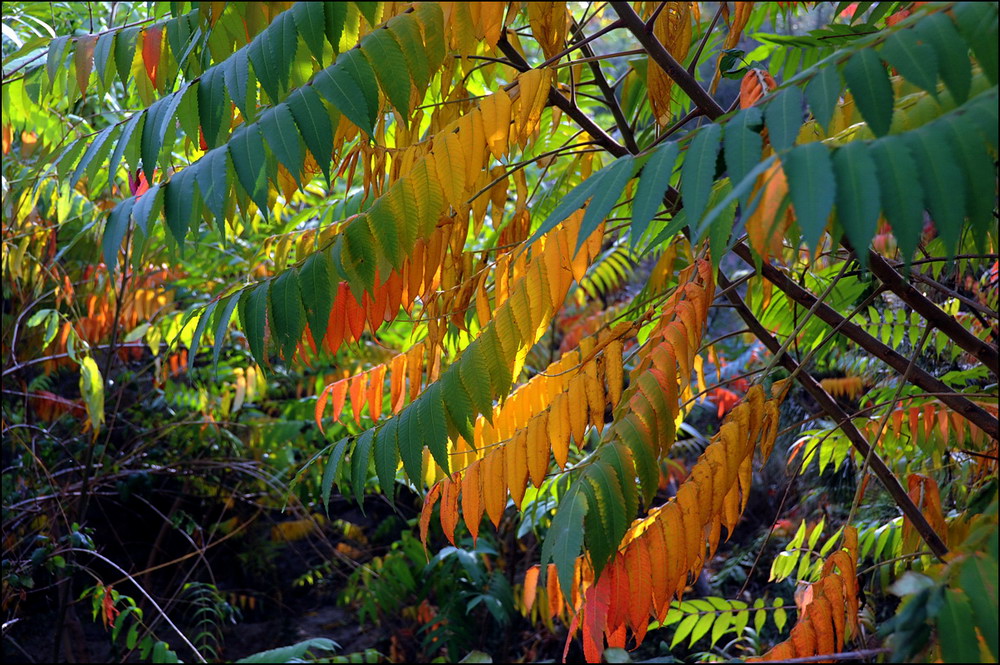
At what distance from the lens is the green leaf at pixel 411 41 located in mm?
1424

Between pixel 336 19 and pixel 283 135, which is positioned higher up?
pixel 336 19

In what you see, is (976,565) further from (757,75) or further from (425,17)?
(425,17)

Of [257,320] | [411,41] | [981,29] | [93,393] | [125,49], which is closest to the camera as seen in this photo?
[981,29]

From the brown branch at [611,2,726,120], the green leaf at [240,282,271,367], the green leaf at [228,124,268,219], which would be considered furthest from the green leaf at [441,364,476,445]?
the brown branch at [611,2,726,120]

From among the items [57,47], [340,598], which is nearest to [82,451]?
[340,598]

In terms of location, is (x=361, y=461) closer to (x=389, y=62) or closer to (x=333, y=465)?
(x=333, y=465)

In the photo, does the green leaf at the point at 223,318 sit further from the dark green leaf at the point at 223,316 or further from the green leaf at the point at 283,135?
the green leaf at the point at 283,135

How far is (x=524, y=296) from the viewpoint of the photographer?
148 centimetres

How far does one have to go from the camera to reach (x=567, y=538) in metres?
1.24

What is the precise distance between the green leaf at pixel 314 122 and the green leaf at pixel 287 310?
0.25 m

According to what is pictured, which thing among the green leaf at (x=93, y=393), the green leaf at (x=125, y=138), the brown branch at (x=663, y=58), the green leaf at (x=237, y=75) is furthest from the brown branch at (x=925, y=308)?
the green leaf at (x=93, y=393)

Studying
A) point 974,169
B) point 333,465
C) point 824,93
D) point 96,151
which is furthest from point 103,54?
point 974,169

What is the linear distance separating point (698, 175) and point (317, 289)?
2.43 ft

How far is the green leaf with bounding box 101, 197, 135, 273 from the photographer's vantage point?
1.40 metres
